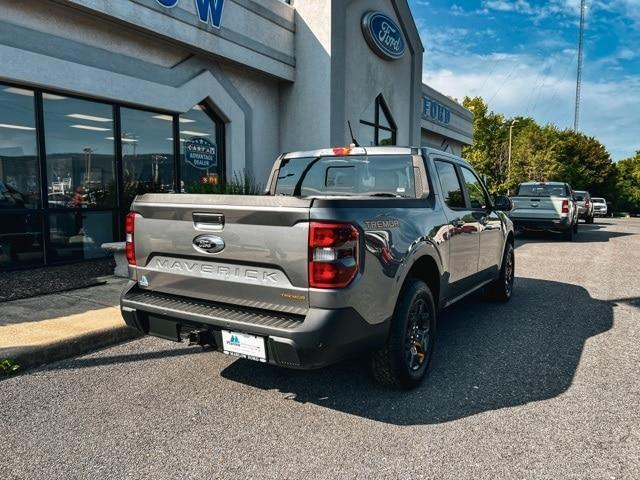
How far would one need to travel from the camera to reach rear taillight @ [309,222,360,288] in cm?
279

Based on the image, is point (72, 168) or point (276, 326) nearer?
point (276, 326)

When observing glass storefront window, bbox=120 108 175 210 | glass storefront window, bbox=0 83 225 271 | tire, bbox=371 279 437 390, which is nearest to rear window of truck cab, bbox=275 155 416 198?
tire, bbox=371 279 437 390

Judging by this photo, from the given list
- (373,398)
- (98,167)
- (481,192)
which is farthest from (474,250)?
(98,167)

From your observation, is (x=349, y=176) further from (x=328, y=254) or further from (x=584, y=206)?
(x=584, y=206)

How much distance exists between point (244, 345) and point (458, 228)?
243 cm

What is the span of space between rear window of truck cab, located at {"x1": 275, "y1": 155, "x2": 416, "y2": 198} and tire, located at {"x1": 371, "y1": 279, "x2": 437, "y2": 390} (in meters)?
0.99

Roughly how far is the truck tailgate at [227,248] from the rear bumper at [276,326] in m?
0.07

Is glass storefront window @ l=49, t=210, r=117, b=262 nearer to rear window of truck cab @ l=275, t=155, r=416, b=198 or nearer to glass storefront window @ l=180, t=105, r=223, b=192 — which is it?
glass storefront window @ l=180, t=105, r=223, b=192

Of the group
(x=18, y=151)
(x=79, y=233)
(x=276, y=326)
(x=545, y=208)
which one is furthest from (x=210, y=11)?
(x=545, y=208)

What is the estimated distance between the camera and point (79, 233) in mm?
8109

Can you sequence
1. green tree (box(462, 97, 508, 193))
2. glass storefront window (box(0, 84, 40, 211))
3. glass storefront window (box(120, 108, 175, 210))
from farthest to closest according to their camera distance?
green tree (box(462, 97, 508, 193)) → glass storefront window (box(120, 108, 175, 210)) → glass storefront window (box(0, 84, 40, 211))

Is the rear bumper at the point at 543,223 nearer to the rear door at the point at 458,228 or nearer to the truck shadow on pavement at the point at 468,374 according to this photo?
the truck shadow on pavement at the point at 468,374

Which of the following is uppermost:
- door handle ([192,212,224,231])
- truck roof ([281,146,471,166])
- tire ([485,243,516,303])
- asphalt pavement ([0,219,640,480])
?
truck roof ([281,146,471,166])

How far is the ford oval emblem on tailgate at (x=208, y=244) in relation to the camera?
314cm
